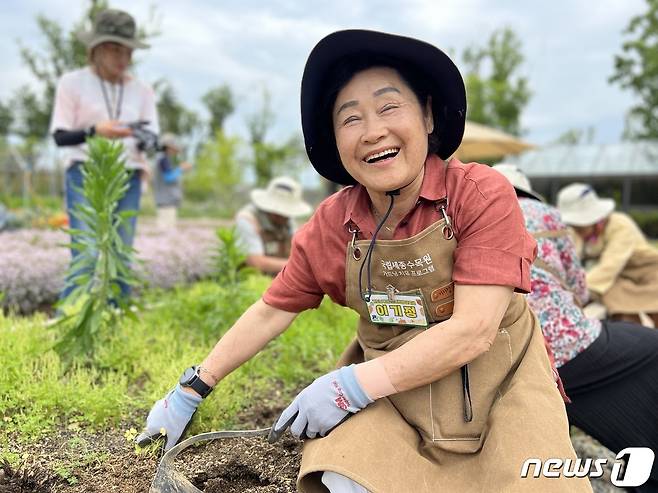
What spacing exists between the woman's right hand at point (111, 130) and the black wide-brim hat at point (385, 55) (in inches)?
86.3

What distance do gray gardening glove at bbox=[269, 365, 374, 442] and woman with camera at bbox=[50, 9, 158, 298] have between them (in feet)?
7.83

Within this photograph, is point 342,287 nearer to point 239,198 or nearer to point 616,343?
point 616,343

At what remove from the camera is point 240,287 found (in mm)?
3613

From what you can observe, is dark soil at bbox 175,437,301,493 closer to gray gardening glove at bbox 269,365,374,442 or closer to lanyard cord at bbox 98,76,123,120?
gray gardening glove at bbox 269,365,374,442

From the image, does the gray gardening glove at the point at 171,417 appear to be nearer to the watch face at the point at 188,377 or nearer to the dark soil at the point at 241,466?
the watch face at the point at 188,377

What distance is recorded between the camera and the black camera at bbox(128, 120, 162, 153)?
4.00 m

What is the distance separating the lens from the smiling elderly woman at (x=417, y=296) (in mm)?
1573

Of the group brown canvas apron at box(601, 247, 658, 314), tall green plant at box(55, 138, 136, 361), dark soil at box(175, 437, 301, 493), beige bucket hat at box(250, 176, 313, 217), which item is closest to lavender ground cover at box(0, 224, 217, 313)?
beige bucket hat at box(250, 176, 313, 217)

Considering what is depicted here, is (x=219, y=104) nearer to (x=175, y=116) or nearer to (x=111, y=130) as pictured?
(x=175, y=116)

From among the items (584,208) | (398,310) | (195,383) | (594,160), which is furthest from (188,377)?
(594,160)

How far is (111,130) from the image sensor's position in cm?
369

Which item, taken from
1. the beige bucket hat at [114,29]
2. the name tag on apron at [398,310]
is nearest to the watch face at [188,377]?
the name tag on apron at [398,310]

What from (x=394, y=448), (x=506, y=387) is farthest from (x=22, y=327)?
(x=506, y=387)

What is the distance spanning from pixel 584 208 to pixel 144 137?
10.1ft
